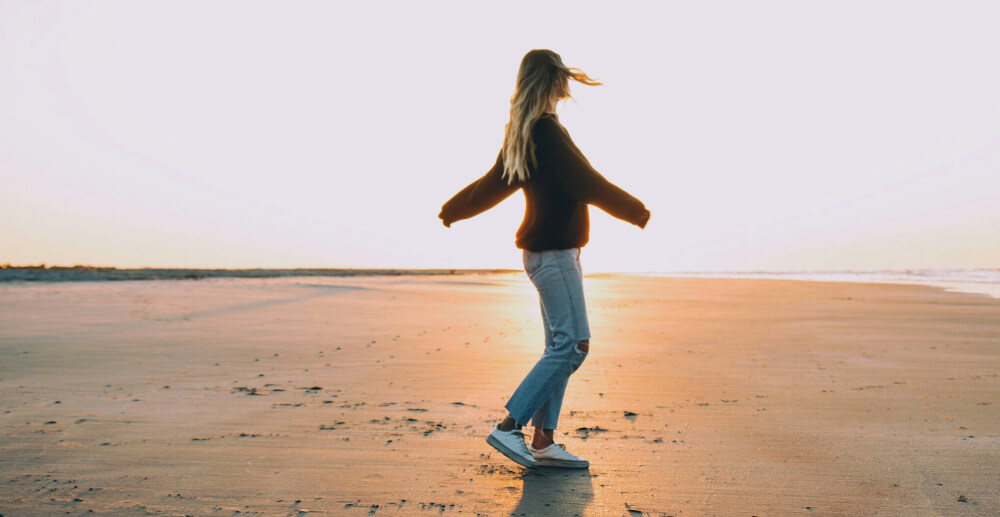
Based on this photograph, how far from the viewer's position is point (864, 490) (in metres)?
2.85

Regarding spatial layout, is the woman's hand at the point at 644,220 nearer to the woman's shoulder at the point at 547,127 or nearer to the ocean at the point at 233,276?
the woman's shoulder at the point at 547,127

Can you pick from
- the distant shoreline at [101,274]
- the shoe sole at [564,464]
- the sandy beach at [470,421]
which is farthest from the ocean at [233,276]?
the shoe sole at [564,464]

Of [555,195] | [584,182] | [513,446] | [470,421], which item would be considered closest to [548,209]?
[555,195]

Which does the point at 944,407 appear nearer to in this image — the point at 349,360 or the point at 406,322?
the point at 349,360

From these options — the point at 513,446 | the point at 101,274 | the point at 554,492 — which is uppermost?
the point at 101,274

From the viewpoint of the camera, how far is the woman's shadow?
2623 millimetres

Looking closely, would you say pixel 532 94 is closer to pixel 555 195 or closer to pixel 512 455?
pixel 555 195

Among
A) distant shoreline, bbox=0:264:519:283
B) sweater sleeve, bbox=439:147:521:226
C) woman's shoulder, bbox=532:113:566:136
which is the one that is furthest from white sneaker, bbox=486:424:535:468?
distant shoreline, bbox=0:264:519:283

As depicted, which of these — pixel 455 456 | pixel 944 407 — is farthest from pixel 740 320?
pixel 455 456

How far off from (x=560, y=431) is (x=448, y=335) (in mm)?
4380

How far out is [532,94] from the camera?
10.1ft

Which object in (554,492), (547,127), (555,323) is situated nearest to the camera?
(554,492)

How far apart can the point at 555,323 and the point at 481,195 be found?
2.24 feet

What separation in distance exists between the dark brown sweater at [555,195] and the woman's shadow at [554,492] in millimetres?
1021
